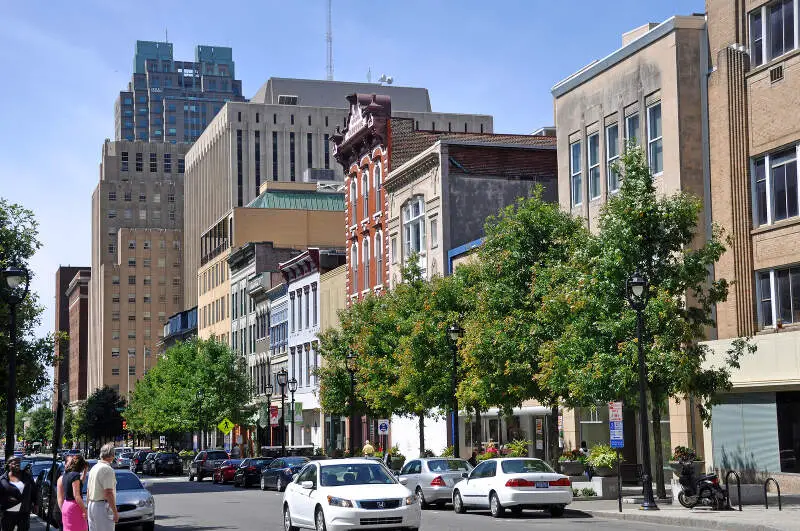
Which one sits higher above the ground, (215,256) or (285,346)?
(215,256)

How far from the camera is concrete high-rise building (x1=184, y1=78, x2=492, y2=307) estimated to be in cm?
17562

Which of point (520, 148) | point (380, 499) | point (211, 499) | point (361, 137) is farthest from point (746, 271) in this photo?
point (361, 137)

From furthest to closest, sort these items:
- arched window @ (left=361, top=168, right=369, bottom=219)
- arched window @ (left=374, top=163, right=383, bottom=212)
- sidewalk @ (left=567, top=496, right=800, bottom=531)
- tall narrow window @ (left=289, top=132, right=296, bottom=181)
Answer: tall narrow window @ (left=289, top=132, right=296, bottom=181), arched window @ (left=361, top=168, right=369, bottom=219), arched window @ (left=374, top=163, right=383, bottom=212), sidewalk @ (left=567, top=496, right=800, bottom=531)

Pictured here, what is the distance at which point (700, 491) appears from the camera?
27.8 metres

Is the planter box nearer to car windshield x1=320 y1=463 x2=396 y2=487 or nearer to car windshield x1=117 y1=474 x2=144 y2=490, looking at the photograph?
car windshield x1=117 y1=474 x2=144 y2=490

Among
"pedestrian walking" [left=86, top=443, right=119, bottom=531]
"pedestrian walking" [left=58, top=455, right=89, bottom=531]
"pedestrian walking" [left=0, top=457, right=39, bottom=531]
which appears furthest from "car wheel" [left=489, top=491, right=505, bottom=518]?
"pedestrian walking" [left=86, top=443, right=119, bottom=531]

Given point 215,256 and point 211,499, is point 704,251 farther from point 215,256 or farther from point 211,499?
point 215,256

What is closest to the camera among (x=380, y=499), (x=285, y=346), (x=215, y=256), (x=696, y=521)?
(x=380, y=499)

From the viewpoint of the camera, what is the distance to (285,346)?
8694 centimetres

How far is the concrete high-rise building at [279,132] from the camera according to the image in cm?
17562

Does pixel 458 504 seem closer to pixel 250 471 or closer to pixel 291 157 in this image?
pixel 250 471

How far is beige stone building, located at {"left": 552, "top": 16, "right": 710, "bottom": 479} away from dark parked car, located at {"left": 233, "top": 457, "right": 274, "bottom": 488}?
51.2 ft

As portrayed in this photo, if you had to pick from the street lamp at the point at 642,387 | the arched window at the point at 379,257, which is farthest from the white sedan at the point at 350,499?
the arched window at the point at 379,257

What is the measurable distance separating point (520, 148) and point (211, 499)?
2580cm
